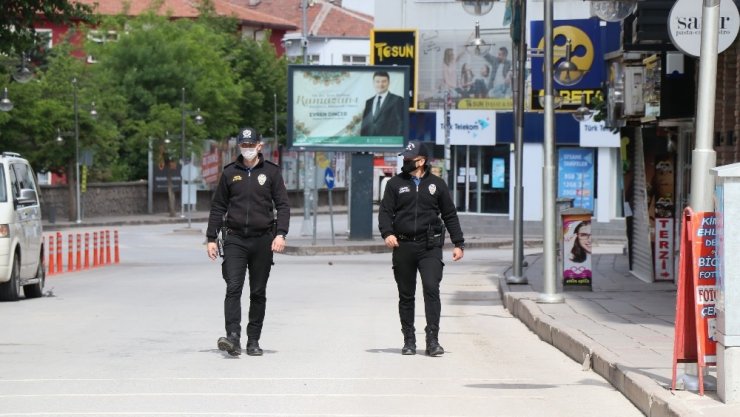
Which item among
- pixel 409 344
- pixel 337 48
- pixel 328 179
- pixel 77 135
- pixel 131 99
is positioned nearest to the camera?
pixel 409 344

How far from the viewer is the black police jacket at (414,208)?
13281 millimetres

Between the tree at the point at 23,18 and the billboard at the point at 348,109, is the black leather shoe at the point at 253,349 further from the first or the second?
the billboard at the point at 348,109

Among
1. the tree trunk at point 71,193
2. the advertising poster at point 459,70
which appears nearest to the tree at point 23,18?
the advertising poster at point 459,70

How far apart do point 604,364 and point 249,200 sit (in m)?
3.44

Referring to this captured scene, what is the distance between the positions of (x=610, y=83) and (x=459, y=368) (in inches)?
537

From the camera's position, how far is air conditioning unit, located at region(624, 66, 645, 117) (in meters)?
22.7

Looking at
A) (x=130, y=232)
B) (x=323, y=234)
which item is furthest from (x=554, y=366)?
(x=130, y=232)

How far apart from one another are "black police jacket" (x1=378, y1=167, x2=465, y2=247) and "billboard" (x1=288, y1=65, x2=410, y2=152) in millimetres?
29922

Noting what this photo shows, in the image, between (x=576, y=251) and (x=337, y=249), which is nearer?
(x=576, y=251)

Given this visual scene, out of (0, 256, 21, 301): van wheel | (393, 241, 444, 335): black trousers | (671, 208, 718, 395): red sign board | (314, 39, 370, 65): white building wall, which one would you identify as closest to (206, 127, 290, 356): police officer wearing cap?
Result: (393, 241, 444, 335): black trousers

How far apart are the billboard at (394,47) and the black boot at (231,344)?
128 ft

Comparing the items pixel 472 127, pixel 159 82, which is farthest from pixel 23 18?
pixel 159 82

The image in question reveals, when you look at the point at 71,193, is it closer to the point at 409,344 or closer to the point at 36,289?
the point at 36,289

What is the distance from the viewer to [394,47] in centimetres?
5203
